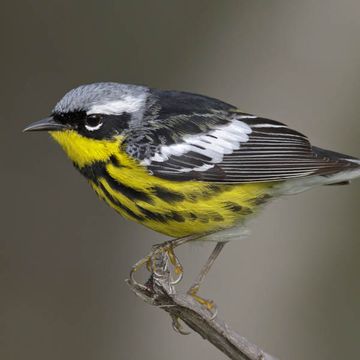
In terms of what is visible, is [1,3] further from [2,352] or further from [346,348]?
[346,348]

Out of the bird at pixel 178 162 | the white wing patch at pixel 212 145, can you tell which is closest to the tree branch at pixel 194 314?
the bird at pixel 178 162

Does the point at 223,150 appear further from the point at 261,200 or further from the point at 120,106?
the point at 120,106

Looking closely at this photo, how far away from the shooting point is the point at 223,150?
4.90 meters

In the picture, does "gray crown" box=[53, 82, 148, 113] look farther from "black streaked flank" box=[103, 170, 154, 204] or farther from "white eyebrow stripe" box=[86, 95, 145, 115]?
A: "black streaked flank" box=[103, 170, 154, 204]

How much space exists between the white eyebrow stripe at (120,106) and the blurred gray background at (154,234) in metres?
1.99

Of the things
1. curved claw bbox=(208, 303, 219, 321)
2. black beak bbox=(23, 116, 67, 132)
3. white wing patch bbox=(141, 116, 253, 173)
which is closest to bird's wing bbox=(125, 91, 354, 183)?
white wing patch bbox=(141, 116, 253, 173)

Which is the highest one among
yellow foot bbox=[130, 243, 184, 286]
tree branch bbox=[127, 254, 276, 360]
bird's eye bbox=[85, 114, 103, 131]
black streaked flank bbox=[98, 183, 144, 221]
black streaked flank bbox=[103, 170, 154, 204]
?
bird's eye bbox=[85, 114, 103, 131]

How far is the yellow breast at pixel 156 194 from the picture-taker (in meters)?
4.68

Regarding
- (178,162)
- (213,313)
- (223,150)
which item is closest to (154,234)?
(223,150)

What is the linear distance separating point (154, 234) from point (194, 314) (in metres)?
2.52

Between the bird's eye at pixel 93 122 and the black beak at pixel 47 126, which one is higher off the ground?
the bird's eye at pixel 93 122

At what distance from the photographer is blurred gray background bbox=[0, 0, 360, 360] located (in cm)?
678

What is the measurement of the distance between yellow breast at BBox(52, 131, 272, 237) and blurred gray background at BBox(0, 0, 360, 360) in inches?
75.9

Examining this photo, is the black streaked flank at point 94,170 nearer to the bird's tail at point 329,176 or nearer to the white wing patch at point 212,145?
the white wing patch at point 212,145
